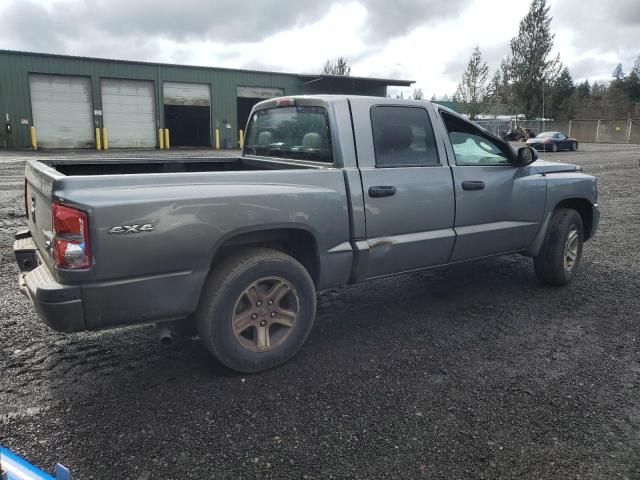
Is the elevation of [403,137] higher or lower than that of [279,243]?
higher

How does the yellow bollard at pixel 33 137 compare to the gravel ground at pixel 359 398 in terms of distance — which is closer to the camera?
the gravel ground at pixel 359 398

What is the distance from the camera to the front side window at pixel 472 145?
14.6 ft

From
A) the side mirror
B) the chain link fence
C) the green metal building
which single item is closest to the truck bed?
the side mirror

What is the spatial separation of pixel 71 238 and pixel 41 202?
68 centimetres

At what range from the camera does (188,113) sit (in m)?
33.3

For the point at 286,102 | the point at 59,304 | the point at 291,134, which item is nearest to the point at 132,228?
the point at 59,304

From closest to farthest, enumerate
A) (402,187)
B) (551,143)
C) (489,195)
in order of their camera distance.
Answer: (402,187) → (489,195) → (551,143)

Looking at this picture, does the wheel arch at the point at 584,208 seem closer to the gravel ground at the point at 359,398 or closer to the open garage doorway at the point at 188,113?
the gravel ground at the point at 359,398

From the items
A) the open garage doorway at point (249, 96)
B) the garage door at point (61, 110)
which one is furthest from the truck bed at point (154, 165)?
the open garage doorway at point (249, 96)

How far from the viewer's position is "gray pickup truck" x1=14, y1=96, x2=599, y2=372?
278 cm

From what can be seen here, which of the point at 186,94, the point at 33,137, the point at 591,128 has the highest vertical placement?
the point at 186,94

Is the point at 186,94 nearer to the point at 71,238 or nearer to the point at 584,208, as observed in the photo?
the point at 584,208

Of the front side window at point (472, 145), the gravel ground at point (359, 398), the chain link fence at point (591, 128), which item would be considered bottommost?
the gravel ground at point (359, 398)

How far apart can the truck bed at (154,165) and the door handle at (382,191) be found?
1.80 ft
